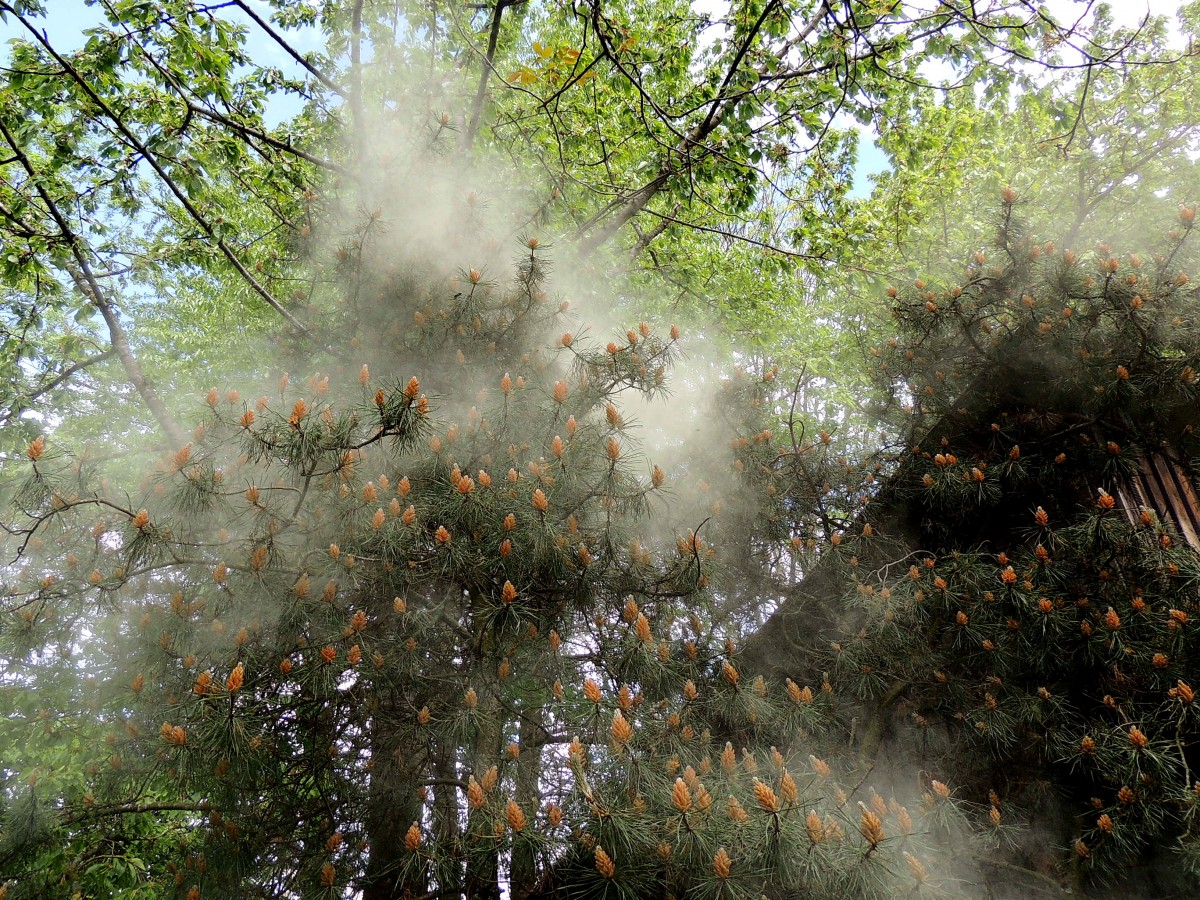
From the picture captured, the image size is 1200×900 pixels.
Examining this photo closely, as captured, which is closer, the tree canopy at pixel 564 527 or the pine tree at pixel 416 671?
the pine tree at pixel 416 671

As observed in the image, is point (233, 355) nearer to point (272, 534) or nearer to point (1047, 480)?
point (272, 534)

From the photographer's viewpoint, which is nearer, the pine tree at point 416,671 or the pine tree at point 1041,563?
the pine tree at point 416,671

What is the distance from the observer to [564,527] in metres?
2.93

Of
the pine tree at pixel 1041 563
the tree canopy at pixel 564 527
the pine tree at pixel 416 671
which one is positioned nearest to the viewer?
the pine tree at pixel 416 671

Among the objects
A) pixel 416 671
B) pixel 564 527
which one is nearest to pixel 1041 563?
pixel 564 527

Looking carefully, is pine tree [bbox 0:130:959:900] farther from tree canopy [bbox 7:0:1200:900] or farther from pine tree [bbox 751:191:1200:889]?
pine tree [bbox 751:191:1200:889]

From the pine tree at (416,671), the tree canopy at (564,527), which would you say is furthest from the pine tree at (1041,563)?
the pine tree at (416,671)

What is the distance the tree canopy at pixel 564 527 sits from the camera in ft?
8.21

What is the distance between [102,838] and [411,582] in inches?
74.3

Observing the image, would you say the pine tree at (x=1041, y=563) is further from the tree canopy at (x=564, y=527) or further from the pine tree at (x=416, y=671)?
the pine tree at (x=416, y=671)

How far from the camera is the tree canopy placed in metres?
2.50

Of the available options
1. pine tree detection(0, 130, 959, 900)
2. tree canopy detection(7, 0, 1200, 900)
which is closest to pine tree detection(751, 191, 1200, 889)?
tree canopy detection(7, 0, 1200, 900)

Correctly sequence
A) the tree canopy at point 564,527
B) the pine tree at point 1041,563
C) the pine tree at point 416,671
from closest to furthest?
the pine tree at point 416,671
the tree canopy at point 564,527
the pine tree at point 1041,563

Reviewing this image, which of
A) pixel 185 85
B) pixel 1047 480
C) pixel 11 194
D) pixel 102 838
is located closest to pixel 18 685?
pixel 102 838
